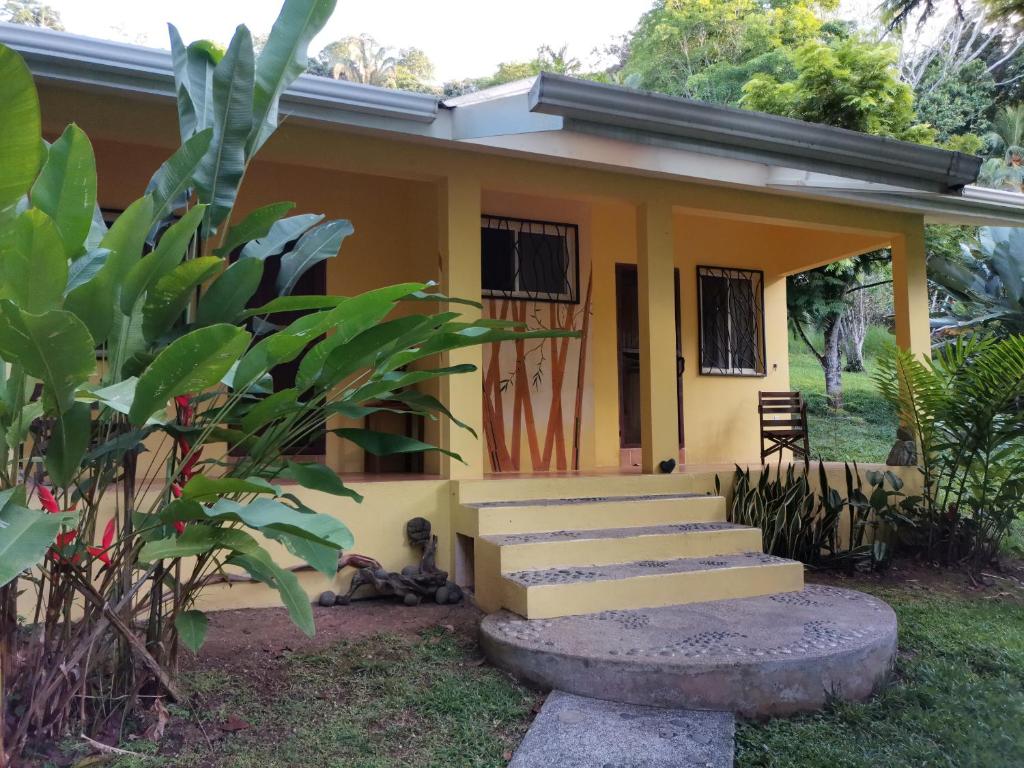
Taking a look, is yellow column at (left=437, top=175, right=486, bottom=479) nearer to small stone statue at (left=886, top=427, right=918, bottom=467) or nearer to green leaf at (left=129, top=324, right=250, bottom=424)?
green leaf at (left=129, top=324, right=250, bottom=424)

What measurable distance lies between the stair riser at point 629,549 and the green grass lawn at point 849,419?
28.1 feet

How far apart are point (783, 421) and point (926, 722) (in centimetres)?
516

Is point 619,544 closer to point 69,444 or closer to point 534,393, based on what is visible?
point 534,393

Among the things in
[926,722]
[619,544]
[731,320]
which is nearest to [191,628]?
[619,544]

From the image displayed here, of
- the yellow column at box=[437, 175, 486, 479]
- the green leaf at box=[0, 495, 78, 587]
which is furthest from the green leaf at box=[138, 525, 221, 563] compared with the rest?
the yellow column at box=[437, 175, 486, 479]

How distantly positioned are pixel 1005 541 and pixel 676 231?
4115 mm

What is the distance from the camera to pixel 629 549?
181 inches

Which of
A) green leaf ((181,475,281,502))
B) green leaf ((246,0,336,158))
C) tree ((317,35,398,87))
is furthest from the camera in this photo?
tree ((317,35,398,87))

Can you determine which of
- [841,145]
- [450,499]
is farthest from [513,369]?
[841,145]

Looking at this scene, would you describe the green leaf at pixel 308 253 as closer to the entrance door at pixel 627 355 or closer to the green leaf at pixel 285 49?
A: the green leaf at pixel 285 49

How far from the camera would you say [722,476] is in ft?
19.2

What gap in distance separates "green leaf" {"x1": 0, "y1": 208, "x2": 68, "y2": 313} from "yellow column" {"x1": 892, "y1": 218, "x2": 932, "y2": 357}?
6891 millimetres

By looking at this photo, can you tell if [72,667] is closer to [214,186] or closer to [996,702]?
[214,186]

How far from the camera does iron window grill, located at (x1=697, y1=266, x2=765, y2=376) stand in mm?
8328
